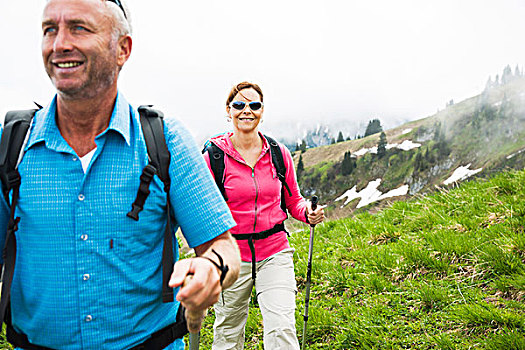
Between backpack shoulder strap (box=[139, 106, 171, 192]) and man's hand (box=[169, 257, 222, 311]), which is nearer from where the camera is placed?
man's hand (box=[169, 257, 222, 311])

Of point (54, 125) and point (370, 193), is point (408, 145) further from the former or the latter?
point (54, 125)

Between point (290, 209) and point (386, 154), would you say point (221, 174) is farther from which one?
point (386, 154)

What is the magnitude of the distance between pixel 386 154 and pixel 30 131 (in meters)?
153

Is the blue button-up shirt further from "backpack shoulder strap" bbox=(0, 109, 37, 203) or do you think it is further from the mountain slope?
the mountain slope

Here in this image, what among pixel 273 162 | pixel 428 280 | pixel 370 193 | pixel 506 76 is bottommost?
pixel 370 193

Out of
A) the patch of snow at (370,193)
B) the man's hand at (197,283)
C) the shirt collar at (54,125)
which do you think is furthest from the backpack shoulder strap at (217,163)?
the patch of snow at (370,193)

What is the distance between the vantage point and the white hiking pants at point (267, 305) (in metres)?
4.33

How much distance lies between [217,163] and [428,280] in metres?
3.45

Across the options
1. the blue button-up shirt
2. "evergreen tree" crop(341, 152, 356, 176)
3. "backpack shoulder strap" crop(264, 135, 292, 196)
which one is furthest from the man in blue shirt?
"evergreen tree" crop(341, 152, 356, 176)

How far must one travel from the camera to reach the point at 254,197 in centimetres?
476

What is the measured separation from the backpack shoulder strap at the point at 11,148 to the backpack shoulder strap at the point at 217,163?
2755 millimetres

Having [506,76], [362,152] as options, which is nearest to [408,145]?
[362,152]

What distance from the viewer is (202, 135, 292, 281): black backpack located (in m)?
4.70

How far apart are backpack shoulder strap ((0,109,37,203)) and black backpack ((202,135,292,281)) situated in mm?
2738
